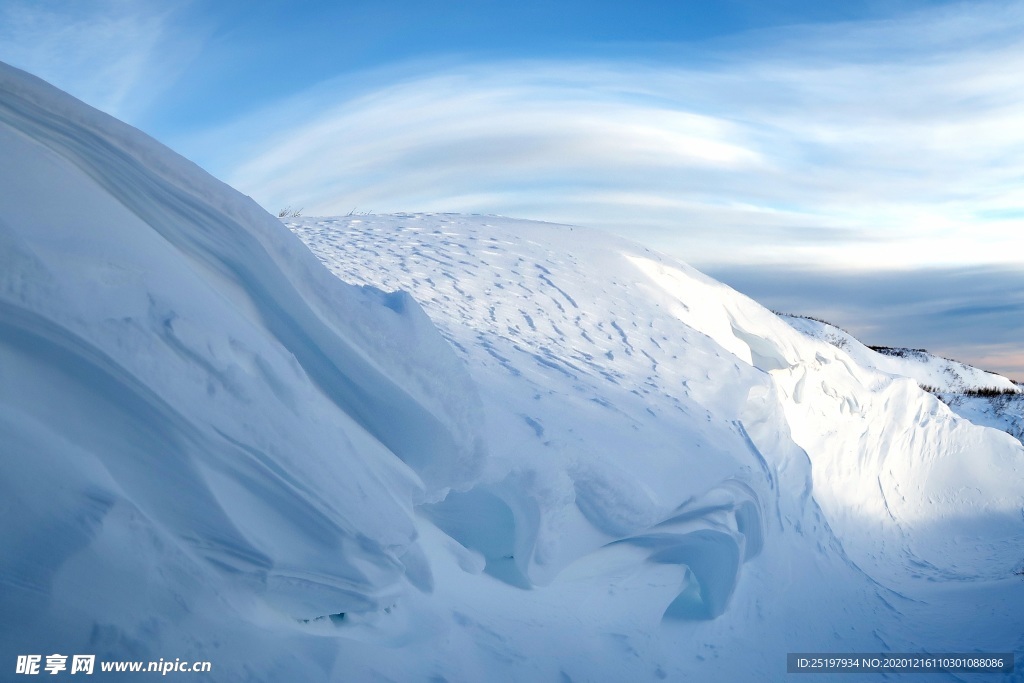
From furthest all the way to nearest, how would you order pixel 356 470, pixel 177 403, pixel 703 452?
pixel 703 452, pixel 356 470, pixel 177 403

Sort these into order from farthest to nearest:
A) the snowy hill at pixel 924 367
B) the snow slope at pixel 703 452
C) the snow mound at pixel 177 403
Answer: the snowy hill at pixel 924 367 < the snow slope at pixel 703 452 < the snow mound at pixel 177 403

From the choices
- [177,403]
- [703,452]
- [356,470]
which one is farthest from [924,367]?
[177,403]

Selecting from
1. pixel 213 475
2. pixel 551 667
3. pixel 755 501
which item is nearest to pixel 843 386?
pixel 755 501

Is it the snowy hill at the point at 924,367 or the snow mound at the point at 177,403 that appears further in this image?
the snowy hill at the point at 924,367

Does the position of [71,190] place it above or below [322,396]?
above

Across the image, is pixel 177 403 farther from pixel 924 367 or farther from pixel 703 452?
pixel 924 367

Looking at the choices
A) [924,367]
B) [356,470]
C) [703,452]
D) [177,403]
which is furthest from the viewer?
[924,367]

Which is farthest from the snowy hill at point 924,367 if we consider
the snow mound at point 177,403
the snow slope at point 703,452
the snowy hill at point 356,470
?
the snow mound at point 177,403

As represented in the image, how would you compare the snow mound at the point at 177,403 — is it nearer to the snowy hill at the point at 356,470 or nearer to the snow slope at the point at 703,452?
the snowy hill at the point at 356,470

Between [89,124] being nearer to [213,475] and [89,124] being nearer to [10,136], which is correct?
[10,136]
